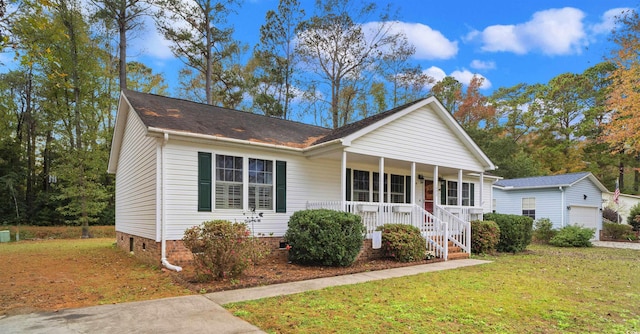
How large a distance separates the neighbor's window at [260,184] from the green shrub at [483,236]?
7042 millimetres

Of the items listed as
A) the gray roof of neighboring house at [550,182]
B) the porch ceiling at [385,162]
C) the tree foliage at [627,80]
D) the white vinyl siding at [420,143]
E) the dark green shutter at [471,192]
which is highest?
the tree foliage at [627,80]

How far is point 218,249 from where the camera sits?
264 inches

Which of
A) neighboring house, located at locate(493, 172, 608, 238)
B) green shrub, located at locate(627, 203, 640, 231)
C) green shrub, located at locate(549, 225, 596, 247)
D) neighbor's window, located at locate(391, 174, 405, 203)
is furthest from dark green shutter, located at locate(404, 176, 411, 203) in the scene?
green shrub, located at locate(627, 203, 640, 231)

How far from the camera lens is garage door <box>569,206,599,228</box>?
20123 mm

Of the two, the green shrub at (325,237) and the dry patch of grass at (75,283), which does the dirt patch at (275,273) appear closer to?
the green shrub at (325,237)

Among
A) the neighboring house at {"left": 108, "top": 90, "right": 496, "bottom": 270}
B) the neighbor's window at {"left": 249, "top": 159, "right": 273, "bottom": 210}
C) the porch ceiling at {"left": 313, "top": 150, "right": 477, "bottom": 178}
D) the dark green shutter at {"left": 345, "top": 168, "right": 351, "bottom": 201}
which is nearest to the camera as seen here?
the neighboring house at {"left": 108, "top": 90, "right": 496, "bottom": 270}

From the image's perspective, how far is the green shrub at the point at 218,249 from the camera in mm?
6750

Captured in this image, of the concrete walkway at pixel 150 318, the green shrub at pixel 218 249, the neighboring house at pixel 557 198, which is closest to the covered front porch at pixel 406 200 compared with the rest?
the green shrub at pixel 218 249

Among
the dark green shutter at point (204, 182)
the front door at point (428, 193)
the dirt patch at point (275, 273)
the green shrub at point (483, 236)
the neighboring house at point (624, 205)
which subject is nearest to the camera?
the dirt patch at point (275, 273)

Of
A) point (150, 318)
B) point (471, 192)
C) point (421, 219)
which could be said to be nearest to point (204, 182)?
point (150, 318)

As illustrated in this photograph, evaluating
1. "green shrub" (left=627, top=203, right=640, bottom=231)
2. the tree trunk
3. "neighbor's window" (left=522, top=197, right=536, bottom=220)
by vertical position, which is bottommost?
"green shrub" (left=627, top=203, right=640, bottom=231)

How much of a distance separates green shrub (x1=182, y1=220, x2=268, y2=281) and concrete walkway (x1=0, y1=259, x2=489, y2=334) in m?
0.82

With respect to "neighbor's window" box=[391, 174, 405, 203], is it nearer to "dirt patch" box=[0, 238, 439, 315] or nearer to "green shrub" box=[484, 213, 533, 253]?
"green shrub" box=[484, 213, 533, 253]

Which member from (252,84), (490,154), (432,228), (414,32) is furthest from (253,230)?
(490,154)
